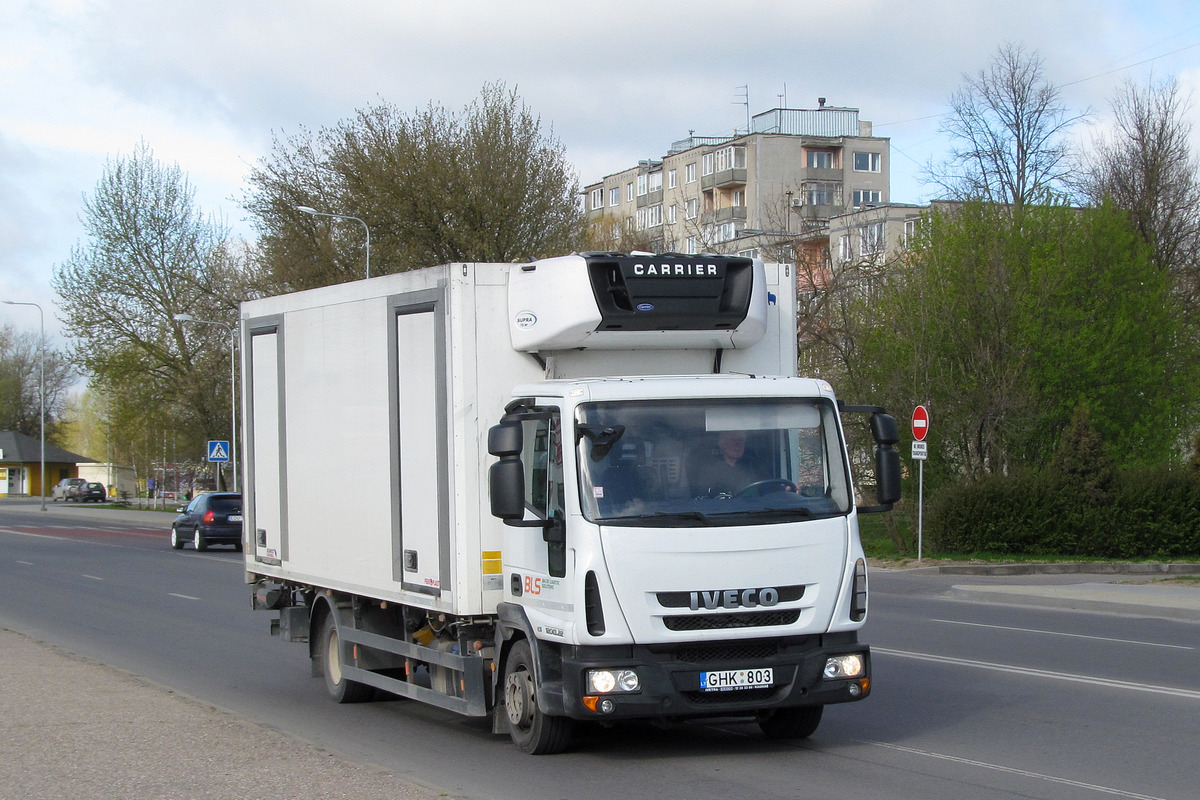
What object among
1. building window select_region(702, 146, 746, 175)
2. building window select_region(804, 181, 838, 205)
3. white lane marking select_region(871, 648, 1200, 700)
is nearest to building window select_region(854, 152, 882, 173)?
building window select_region(804, 181, 838, 205)

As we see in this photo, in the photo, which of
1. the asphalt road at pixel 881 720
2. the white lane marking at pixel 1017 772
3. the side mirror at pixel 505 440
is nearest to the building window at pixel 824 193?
the asphalt road at pixel 881 720

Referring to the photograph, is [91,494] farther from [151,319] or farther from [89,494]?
[151,319]

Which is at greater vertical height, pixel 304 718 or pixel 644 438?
pixel 644 438

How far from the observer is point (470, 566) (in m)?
8.32

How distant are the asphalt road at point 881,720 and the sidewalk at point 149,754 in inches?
19.1

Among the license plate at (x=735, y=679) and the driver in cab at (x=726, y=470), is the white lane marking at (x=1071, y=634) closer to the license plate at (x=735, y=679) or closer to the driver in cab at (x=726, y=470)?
the license plate at (x=735, y=679)

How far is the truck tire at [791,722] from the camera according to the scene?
8484 mm

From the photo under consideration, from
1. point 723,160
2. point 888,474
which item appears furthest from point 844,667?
point 723,160

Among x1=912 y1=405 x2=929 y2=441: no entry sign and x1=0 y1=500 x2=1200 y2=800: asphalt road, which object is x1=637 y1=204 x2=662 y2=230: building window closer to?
x1=912 y1=405 x2=929 y2=441: no entry sign

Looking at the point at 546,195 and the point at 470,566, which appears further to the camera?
the point at 546,195

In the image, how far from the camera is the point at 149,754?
805 cm

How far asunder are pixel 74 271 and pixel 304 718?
52335mm

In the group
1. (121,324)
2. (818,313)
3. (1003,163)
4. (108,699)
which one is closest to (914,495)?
(818,313)

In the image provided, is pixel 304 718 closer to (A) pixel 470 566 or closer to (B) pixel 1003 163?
(A) pixel 470 566
